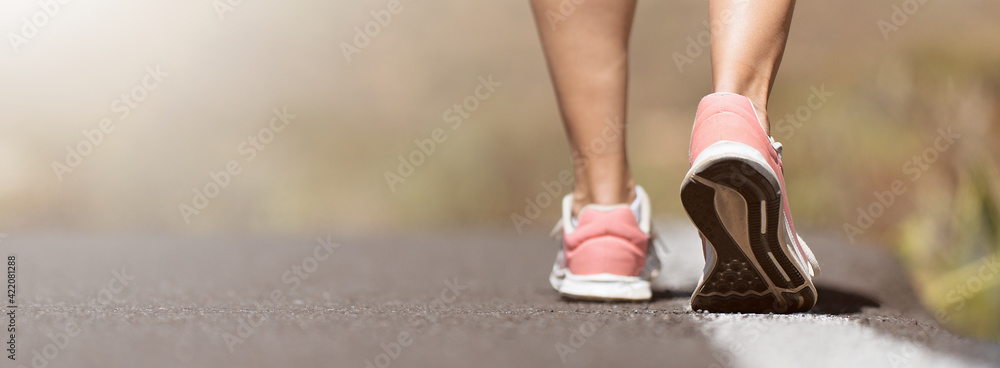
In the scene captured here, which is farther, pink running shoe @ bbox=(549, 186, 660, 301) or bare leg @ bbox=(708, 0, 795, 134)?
pink running shoe @ bbox=(549, 186, 660, 301)

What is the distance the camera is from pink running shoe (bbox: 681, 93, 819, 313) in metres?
0.96

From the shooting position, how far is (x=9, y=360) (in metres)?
0.85

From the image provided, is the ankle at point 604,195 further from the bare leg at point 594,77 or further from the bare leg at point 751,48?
the bare leg at point 751,48

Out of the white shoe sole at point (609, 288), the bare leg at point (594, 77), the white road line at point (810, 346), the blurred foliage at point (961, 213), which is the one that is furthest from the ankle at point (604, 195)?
the blurred foliage at point (961, 213)

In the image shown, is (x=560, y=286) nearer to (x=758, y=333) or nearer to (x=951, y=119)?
(x=758, y=333)

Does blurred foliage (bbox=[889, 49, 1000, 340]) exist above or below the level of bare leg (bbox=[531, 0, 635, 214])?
below

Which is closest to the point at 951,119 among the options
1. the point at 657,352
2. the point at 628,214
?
the point at 628,214

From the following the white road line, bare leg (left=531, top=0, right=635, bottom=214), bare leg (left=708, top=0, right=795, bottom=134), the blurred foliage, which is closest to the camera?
the white road line

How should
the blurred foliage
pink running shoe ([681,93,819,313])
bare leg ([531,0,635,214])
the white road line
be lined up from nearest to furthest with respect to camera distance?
the white road line, pink running shoe ([681,93,819,313]), bare leg ([531,0,635,214]), the blurred foliage

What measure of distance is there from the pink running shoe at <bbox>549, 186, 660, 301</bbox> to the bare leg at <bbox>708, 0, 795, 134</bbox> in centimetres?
33

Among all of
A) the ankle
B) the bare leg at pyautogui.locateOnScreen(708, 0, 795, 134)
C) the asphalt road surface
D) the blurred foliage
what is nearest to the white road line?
the asphalt road surface

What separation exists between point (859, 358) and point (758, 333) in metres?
0.12

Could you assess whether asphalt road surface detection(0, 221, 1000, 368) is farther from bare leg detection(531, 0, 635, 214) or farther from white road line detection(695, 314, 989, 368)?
bare leg detection(531, 0, 635, 214)

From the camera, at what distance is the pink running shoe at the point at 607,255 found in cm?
135
